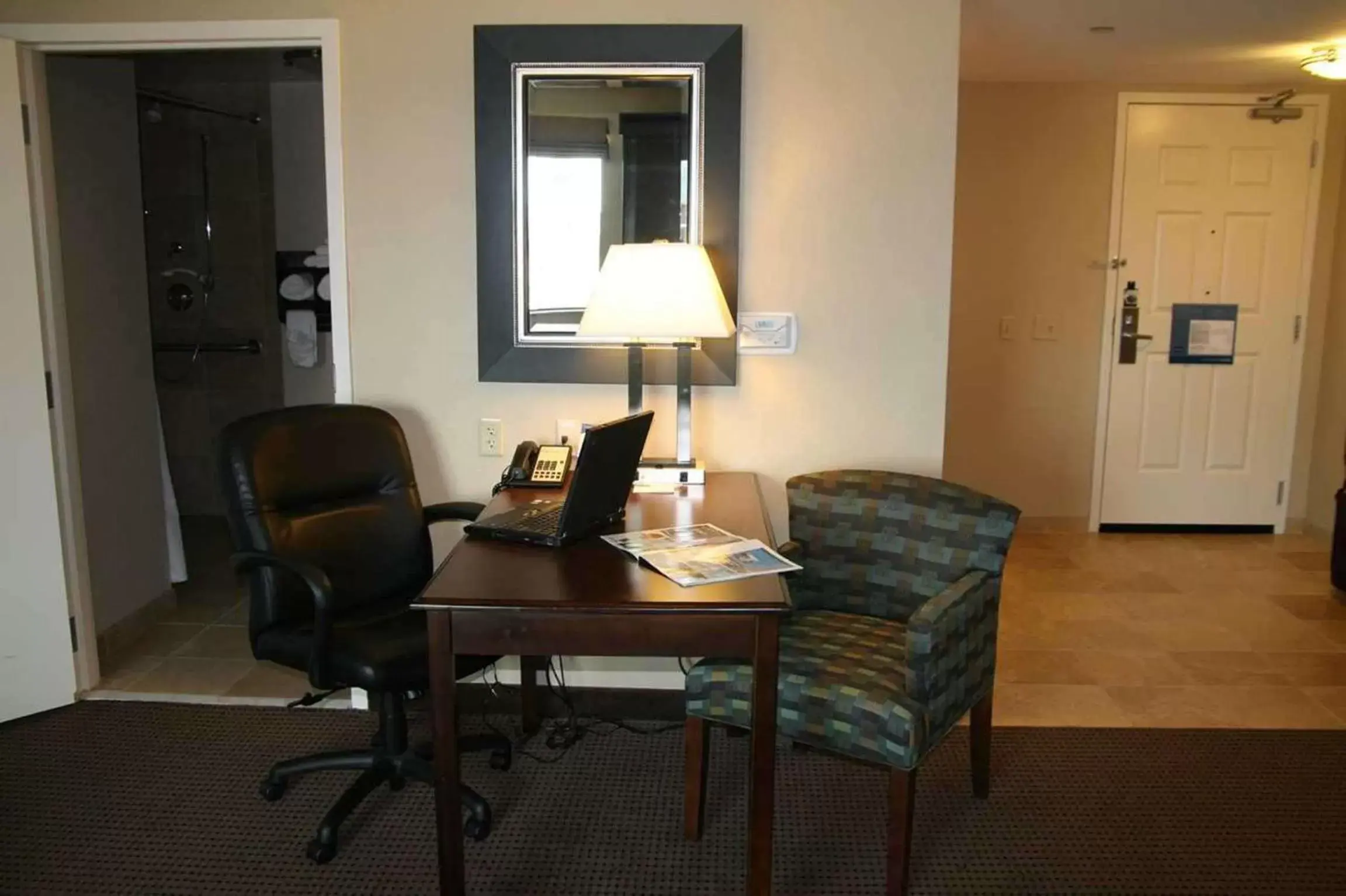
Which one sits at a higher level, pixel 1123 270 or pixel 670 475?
pixel 1123 270

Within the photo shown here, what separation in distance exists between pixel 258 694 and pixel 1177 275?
4.53 meters

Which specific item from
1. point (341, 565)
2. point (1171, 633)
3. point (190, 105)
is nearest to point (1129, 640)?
point (1171, 633)

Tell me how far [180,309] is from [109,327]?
177cm

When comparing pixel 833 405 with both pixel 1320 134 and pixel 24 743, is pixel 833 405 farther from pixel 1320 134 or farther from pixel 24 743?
pixel 1320 134

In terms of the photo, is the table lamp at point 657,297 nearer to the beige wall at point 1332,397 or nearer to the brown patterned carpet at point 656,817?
the brown patterned carpet at point 656,817

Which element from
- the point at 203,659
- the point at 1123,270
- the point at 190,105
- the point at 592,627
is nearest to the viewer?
the point at 592,627

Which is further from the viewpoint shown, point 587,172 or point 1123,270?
point 1123,270

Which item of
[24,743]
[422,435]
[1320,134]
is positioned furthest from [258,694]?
[1320,134]

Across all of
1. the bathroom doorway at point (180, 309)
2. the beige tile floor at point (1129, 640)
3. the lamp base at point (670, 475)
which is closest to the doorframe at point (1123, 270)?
the beige tile floor at point (1129, 640)

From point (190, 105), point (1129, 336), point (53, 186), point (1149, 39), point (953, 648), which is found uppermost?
point (1149, 39)

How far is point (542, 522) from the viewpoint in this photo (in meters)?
2.15

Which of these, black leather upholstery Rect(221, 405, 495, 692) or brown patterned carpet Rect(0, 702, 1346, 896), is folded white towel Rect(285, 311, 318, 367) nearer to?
brown patterned carpet Rect(0, 702, 1346, 896)

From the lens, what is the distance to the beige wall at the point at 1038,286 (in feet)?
15.7

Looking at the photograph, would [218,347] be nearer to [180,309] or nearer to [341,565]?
[180,309]
